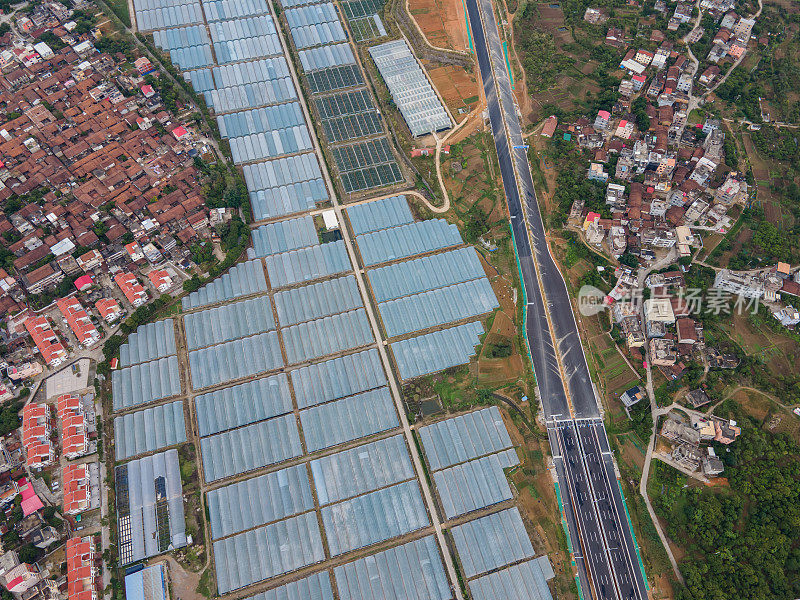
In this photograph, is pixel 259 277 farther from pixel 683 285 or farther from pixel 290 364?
pixel 683 285

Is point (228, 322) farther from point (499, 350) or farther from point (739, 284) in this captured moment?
point (739, 284)

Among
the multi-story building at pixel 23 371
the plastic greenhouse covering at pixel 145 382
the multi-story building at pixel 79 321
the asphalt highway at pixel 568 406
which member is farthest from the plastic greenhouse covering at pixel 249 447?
the asphalt highway at pixel 568 406

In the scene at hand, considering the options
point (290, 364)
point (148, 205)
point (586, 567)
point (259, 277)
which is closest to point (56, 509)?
point (290, 364)

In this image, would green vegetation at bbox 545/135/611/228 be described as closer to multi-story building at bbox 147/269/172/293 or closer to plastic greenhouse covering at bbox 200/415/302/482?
plastic greenhouse covering at bbox 200/415/302/482

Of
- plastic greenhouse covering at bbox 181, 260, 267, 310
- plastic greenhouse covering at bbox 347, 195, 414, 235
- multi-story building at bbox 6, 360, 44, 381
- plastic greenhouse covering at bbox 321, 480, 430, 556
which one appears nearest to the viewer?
plastic greenhouse covering at bbox 321, 480, 430, 556

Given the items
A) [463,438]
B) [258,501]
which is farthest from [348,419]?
[463,438]

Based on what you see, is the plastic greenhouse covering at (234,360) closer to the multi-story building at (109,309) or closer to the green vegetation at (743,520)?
the multi-story building at (109,309)

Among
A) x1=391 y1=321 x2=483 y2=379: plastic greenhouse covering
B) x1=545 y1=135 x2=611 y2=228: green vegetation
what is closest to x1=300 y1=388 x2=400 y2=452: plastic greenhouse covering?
x1=391 y1=321 x2=483 y2=379: plastic greenhouse covering
